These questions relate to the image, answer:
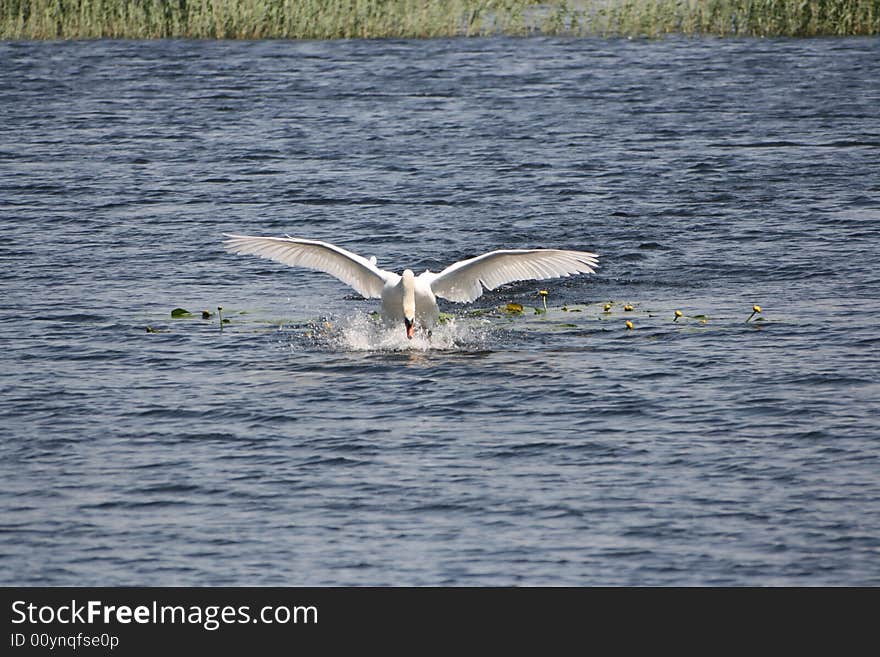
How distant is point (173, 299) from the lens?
63.1ft

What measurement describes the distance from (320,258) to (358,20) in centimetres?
2635

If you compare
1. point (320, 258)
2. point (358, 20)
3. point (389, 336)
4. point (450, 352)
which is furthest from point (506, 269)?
point (358, 20)

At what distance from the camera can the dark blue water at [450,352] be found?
11531 millimetres

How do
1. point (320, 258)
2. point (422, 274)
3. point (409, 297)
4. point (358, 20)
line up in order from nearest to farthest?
point (409, 297), point (422, 274), point (320, 258), point (358, 20)

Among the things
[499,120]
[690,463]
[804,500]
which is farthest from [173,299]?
[499,120]

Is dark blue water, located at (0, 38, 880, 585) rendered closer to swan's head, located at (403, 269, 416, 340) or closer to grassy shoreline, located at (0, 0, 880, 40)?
swan's head, located at (403, 269, 416, 340)

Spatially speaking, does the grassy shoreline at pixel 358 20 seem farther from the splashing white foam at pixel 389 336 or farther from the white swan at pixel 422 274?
the white swan at pixel 422 274

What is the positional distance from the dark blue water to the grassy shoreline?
685 cm

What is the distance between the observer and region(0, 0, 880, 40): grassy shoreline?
41.2 m

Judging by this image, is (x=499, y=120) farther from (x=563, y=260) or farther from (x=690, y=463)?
(x=690, y=463)

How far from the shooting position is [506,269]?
16.9 meters

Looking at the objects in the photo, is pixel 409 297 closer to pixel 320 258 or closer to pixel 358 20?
pixel 320 258

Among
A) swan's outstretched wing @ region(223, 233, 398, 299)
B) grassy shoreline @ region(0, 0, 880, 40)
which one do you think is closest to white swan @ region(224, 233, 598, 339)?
swan's outstretched wing @ region(223, 233, 398, 299)
